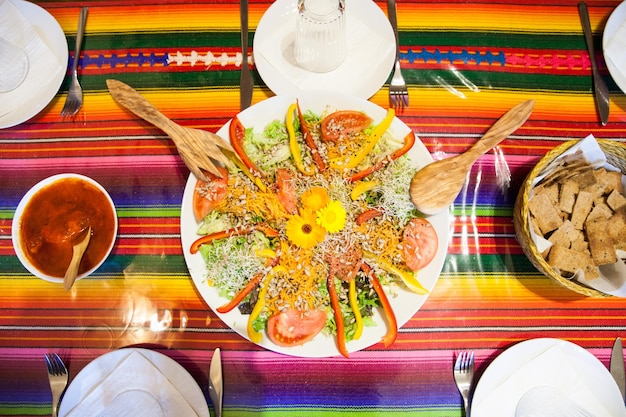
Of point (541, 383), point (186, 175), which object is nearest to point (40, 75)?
point (186, 175)

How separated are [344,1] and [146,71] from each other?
911 millimetres

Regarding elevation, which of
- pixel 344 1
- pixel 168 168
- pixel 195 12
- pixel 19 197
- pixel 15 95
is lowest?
pixel 19 197

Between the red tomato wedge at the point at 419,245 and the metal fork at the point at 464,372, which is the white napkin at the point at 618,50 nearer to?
the red tomato wedge at the point at 419,245

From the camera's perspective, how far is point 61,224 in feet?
6.13

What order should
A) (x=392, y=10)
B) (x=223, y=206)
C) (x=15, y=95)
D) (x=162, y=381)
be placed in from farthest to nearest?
(x=392, y=10)
(x=15, y=95)
(x=223, y=206)
(x=162, y=381)

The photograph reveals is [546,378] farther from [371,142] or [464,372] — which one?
[371,142]

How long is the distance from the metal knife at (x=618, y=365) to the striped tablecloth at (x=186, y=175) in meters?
0.04

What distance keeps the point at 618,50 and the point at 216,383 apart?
6.89 ft

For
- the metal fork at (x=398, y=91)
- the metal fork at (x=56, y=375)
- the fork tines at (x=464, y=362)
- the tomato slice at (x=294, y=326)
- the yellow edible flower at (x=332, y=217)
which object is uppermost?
the metal fork at (x=398, y=91)

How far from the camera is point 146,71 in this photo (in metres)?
2.14

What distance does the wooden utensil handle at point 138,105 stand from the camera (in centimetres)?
170

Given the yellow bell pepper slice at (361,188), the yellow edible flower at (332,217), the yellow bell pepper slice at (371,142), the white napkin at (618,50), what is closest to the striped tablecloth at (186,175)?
the white napkin at (618,50)

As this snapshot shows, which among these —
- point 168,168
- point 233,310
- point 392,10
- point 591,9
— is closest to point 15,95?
Answer: point 168,168

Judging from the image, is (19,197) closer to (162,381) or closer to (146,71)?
(146,71)
